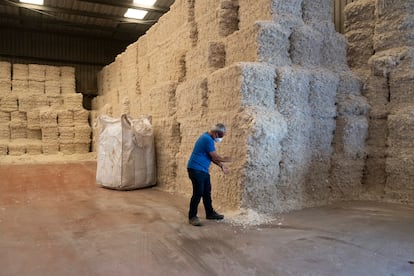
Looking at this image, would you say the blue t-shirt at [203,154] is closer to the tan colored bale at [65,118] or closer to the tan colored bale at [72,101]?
the tan colored bale at [65,118]

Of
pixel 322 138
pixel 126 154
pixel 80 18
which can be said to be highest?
pixel 80 18

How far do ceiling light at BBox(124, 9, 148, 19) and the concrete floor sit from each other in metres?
9.42

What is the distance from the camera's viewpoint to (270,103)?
510cm

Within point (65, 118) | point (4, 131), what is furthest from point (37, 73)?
point (4, 131)

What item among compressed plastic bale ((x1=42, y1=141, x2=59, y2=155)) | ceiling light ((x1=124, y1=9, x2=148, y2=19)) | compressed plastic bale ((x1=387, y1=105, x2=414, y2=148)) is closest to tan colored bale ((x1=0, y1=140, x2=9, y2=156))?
compressed plastic bale ((x1=42, y1=141, x2=59, y2=155))

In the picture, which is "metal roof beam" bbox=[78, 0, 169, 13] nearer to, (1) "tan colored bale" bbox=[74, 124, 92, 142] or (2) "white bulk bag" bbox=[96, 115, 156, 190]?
(1) "tan colored bale" bbox=[74, 124, 92, 142]

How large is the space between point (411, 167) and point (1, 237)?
5.86 meters

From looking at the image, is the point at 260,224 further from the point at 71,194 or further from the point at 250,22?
the point at 71,194

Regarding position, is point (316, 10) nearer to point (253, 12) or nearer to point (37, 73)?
point (253, 12)

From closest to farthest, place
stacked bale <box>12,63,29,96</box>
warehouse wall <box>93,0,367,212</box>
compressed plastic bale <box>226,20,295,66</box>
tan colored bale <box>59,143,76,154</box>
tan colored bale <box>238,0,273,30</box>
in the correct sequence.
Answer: warehouse wall <box>93,0,367,212</box>, compressed plastic bale <box>226,20,295,66</box>, tan colored bale <box>238,0,273,30</box>, tan colored bale <box>59,143,76,154</box>, stacked bale <box>12,63,29,96</box>

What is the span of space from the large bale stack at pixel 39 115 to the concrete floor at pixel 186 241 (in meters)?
8.10

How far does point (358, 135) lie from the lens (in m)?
5.86

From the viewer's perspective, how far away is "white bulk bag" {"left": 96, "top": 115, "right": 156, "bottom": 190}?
694 cm

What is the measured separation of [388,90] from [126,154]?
5022mm
